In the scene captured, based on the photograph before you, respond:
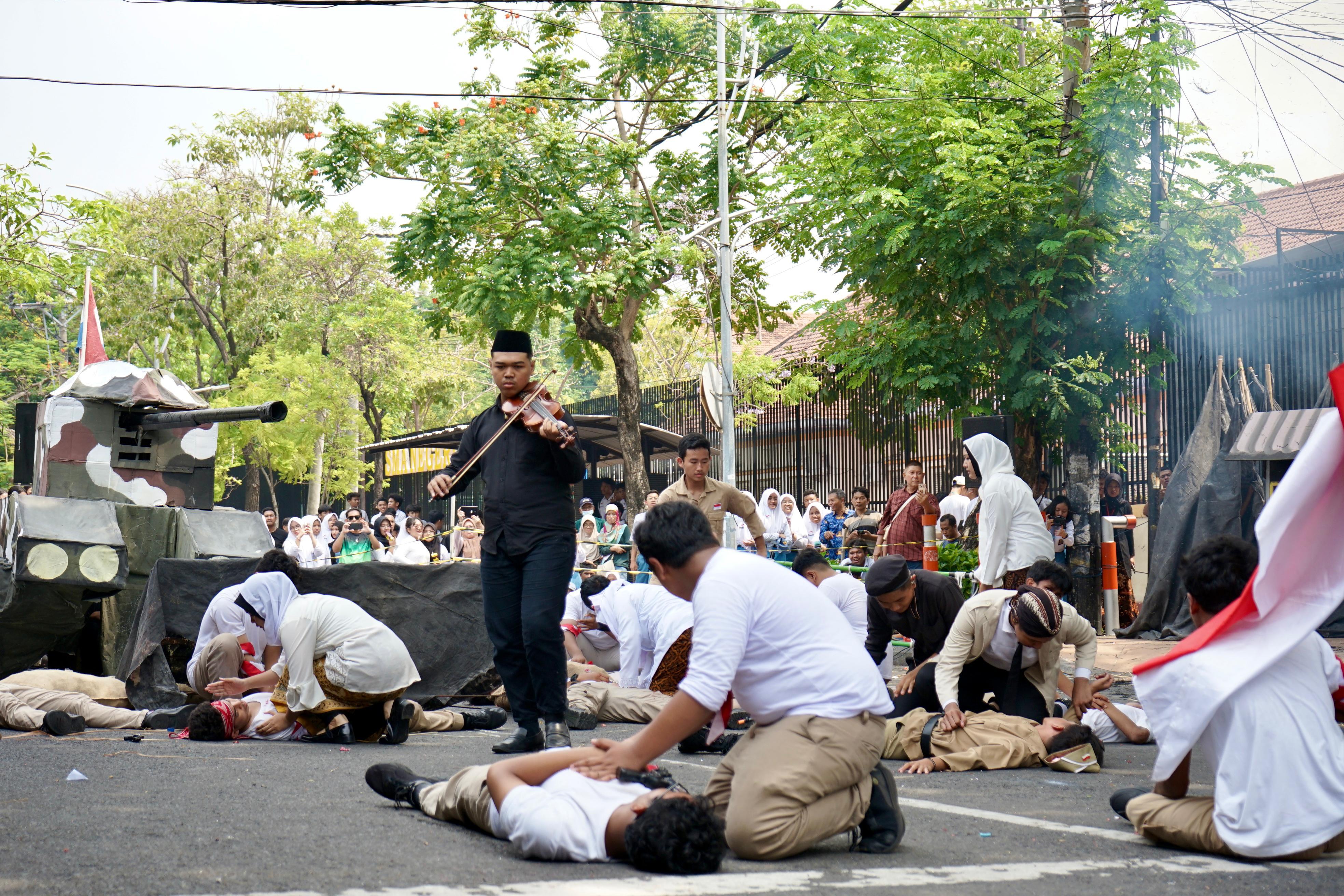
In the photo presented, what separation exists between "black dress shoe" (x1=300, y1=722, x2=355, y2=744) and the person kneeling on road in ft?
13.0

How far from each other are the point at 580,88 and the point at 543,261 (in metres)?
3.45

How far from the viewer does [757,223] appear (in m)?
21.5

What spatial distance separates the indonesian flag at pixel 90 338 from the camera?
532 inches

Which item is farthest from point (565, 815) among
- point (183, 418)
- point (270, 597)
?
point (183, 418)

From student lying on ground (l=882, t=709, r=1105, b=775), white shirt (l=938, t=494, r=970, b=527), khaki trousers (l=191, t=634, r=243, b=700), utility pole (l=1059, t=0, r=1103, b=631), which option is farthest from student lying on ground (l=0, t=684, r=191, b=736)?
utility pole (l=1059, t=0, r=1103, b=631)

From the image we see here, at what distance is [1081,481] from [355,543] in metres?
9.11

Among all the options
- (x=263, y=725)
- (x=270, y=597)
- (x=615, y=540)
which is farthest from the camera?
(x=615, y=540)

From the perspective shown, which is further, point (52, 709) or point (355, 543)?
point (355, 543)

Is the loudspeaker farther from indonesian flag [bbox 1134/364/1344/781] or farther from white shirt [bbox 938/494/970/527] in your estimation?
indonesian flag [bbox 1134/364/1344/781]

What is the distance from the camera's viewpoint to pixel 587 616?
1071cm

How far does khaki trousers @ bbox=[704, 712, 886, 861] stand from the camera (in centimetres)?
391

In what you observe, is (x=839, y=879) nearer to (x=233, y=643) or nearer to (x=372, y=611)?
(x=233, y=643)

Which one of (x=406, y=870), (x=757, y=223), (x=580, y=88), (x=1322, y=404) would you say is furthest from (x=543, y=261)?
(x=406, y=870)

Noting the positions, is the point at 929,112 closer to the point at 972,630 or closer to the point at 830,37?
the point at 830,37
